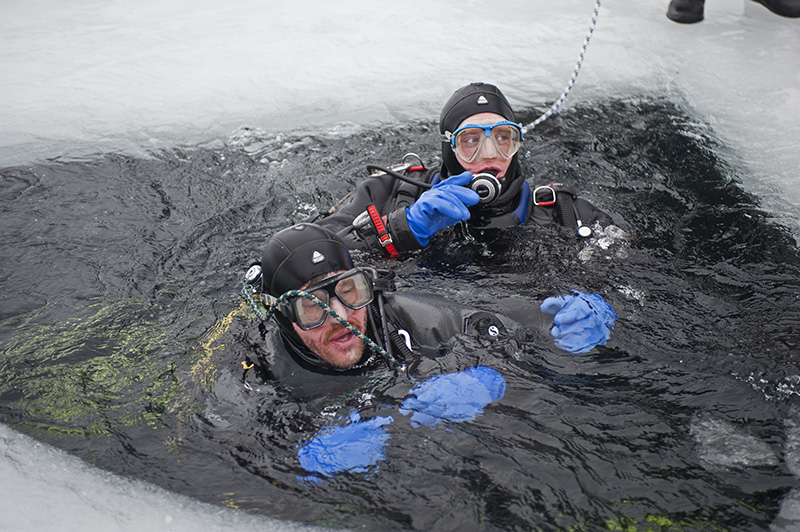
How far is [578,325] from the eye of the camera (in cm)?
337

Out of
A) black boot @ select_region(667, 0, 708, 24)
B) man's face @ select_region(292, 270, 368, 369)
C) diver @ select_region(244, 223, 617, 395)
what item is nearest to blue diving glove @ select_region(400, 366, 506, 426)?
diver @ select_region(244, 223, 617, 395)

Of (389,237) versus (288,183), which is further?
(288,183)

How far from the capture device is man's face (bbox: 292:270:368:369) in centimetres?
312

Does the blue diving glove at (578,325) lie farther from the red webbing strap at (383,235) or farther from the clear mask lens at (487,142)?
the clear mask lens at (487,142)

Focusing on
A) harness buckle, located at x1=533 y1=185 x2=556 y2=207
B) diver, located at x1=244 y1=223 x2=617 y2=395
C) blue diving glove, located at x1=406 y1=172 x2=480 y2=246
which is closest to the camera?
diver, located at x1=244 y1=223 x2=617 y2=395

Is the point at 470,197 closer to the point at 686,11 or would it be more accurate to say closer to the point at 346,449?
the point at 346,449

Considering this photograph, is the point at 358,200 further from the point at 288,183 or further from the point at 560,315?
the point at 560,315

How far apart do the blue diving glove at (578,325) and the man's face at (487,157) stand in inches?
49.8

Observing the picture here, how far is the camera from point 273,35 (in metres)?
7.65

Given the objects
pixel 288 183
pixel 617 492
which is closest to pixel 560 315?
pixel 617 492

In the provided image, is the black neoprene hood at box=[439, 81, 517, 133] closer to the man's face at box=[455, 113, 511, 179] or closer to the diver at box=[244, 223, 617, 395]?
the man's face at box=[455, 113, 511, 179]

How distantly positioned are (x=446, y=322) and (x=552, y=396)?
0.64m

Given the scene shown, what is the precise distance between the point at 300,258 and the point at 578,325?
144cm

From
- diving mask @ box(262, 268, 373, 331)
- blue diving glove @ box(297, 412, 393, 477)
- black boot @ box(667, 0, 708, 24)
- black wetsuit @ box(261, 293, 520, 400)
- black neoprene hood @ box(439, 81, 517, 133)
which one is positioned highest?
black boot @ box(667, 0, 708, 24)
